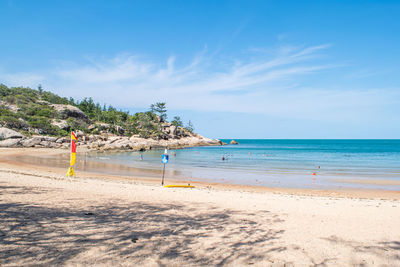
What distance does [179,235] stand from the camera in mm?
6148

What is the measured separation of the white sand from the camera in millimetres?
4773

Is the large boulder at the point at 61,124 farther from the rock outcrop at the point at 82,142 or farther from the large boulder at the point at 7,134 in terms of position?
the large boulder at the point at 7,134

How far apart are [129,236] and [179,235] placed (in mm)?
1157

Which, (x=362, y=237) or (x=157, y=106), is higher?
(x=157, y=106)

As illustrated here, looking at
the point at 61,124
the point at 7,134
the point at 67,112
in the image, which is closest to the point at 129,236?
the point at 7,134

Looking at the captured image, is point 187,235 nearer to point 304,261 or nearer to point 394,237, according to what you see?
point 304,261

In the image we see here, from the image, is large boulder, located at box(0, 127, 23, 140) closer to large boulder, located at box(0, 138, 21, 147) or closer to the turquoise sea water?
large boulder, located at box(0, 138, 21, 147)

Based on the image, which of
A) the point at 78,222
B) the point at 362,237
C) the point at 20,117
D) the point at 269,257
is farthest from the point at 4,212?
the point at 20,117

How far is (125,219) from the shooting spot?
7.28 metres

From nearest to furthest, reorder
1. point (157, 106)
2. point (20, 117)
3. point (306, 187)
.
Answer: point (306, 187) < point (20, 117) < point (157, 106)

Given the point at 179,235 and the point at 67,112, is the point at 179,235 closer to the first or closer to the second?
the point at 179,235

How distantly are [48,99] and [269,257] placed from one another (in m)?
123

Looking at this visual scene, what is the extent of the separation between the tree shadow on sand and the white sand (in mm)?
16

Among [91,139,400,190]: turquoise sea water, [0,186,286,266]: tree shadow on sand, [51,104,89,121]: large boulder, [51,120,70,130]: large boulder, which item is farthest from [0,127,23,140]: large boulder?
[0,186,286,266]: tree shadow on sand
